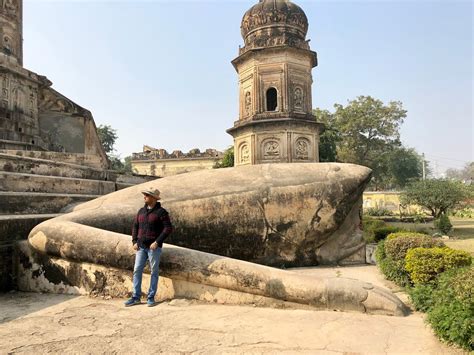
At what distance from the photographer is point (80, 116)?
14328mm

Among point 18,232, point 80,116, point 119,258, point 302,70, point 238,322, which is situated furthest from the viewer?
point 302,70

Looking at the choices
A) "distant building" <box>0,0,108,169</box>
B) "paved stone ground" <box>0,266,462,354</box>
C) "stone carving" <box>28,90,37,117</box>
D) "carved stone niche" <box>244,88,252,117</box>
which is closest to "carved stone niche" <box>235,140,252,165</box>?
"carved stone niche" <box>244,88,252,117</box>

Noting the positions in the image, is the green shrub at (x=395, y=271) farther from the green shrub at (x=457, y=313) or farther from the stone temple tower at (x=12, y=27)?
the stone temple tower at (x=12, y=27)

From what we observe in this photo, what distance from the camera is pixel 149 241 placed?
3783 millimetres

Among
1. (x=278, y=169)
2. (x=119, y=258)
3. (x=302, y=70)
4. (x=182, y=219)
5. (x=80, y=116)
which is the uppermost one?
(x=302, y=70)

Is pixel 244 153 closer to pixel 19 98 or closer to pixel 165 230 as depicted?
pixel 19 98

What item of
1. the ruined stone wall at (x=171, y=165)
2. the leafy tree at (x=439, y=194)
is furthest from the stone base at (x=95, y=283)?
the ruined stone wall at (x=171, y=165)

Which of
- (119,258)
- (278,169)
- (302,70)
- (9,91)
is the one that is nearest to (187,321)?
(119,258)

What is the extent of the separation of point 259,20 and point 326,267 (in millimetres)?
15736

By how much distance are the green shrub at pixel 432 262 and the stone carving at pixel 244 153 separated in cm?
1319

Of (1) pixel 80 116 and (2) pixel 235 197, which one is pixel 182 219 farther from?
(1) pixel 80 116

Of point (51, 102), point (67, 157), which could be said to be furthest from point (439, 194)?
point (51, 102)

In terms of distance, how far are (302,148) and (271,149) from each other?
1455 mm

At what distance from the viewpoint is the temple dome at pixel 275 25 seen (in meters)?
17.7
